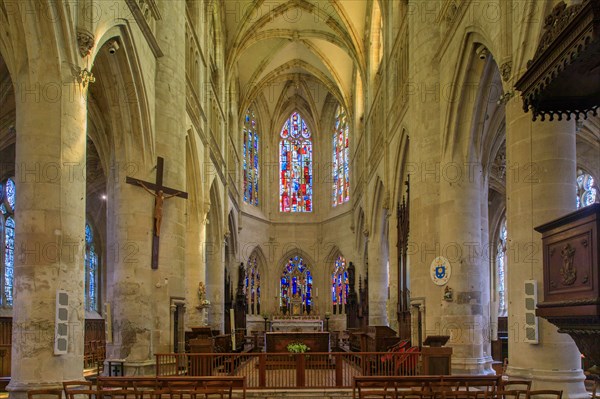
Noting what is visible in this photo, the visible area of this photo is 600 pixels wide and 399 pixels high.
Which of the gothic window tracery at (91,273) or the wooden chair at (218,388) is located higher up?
the gothic window tracery at (91,273)

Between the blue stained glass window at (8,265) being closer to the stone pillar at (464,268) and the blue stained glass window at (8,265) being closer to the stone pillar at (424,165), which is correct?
the stone pillar at (424,165)

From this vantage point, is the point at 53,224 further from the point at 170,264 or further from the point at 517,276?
the point at 517,276

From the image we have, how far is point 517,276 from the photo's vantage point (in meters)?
10.8

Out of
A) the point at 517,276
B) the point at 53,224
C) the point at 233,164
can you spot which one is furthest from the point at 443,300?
the point at 233,164

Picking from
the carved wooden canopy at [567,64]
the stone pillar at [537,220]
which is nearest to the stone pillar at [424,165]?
the stone pillar at [537,220]

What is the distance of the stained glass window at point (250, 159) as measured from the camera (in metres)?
42.1

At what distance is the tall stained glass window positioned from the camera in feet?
73.6

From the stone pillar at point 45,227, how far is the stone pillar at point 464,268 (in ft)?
29.0

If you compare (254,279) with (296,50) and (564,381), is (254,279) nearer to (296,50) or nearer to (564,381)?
(296,50)

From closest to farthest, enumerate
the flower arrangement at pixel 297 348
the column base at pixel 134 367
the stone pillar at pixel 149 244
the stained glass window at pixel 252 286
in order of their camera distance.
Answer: the column base at pixel 134 367
the stone pillar at pixel 149 244
the flower arrangement at pixel 297 348
the stained glass window at pixel 252 286

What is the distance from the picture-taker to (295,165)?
4525 centimetres

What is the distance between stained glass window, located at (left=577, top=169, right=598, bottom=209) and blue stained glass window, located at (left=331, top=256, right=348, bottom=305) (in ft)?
66.8

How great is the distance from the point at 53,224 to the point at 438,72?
1129cm

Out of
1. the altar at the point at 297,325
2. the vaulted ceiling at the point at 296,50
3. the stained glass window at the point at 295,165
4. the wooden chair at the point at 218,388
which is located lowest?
the altar at the point at 297,325
